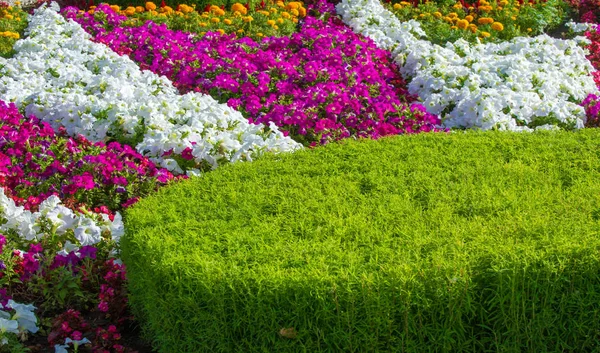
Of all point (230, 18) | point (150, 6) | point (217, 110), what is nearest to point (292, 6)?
point (230, 18)

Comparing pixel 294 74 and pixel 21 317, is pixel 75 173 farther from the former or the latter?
pixel 294 74

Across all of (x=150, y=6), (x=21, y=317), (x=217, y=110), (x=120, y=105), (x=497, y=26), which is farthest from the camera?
(x=150, y=6)

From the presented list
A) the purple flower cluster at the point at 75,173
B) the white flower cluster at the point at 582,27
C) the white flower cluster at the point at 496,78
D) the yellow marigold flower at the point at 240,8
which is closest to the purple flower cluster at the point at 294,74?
the white flower cluster at the point at 496,78

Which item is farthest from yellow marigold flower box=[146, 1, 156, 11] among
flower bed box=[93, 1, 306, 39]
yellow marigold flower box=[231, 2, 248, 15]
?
yellow marigold flower box=[231, 2, 248, 15]

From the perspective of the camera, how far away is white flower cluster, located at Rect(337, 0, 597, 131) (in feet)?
20.5

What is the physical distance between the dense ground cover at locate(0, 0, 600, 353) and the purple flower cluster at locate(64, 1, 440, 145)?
2 cm

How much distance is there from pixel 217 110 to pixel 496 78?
280 cm

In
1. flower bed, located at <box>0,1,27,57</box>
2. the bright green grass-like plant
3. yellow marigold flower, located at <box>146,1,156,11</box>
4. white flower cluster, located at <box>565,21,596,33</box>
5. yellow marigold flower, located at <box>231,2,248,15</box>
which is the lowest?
flower bed, located at <box>0,1,27,57</box>

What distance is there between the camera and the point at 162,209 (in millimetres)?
3615

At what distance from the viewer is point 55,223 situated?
160 inches

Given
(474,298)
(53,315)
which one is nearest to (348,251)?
(474,298)

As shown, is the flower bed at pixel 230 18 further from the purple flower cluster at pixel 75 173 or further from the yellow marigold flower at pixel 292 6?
the purple flower cluster at pixel 75 173

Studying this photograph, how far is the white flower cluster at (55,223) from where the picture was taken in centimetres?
404

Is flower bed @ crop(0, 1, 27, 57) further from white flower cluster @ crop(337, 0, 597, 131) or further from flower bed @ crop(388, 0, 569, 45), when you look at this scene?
flower bed @ crop(388, 0, 569, 45)
